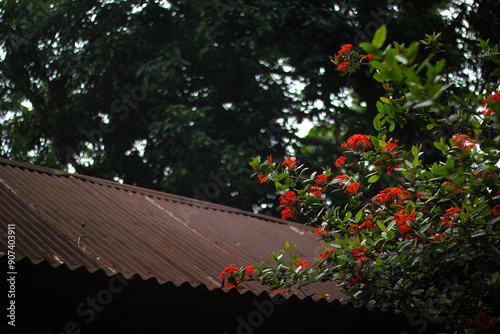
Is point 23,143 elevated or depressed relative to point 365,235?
elevated

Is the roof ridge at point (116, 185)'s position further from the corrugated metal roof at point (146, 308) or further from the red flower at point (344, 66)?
the red flower at point (344, 66)

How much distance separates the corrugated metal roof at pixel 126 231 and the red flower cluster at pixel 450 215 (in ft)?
5.94

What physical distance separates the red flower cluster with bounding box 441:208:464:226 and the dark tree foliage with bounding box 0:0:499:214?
9691 mm

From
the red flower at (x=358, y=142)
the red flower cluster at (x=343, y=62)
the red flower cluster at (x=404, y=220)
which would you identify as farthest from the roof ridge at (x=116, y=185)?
the red flower cluster at (x=404, y=220)

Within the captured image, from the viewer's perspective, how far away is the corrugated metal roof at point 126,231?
4.38m

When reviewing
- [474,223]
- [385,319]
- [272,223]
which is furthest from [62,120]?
[474,223]

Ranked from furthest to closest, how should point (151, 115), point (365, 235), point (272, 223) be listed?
point (151, 115)
point (272, 223)
point (365, 235)

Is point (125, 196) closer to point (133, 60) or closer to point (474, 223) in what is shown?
point (474, 223)

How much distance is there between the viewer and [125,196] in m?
6.98

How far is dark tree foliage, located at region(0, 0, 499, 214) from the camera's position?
1423cm

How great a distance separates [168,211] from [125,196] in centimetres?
57

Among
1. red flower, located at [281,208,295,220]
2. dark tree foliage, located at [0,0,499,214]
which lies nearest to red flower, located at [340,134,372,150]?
red flower, located at [281,208,295,220]

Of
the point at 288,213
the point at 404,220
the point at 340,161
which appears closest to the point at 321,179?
the point at 340,161

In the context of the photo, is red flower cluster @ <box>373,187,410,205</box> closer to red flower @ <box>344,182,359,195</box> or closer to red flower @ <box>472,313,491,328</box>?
red flower @ <box>344,182,359,195</box>
